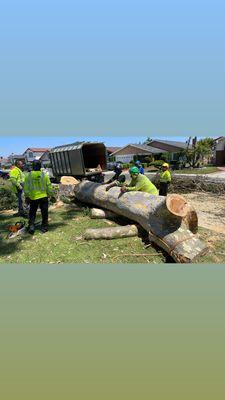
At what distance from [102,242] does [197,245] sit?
1.95 meters

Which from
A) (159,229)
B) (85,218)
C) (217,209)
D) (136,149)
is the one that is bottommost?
(136,149)

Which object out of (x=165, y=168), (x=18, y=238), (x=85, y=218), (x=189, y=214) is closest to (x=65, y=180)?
(x=165, y=168)

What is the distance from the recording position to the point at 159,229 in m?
6.09

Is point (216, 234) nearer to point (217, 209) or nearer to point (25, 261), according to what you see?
point (217, 209)

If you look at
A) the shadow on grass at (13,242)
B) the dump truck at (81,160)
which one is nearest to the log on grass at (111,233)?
the shadow on grass at (13,242)

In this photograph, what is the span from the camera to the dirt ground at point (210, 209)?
8344 mm

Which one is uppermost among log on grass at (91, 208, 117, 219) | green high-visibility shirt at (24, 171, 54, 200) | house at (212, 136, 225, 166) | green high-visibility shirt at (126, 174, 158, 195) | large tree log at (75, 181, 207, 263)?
green high-visibility shirt at (24, 171, 54, 200)

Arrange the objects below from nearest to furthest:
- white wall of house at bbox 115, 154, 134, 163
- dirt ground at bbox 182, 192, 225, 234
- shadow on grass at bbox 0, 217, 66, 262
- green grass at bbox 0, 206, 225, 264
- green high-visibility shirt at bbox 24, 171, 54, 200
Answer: green grass at bbox 0, 206, 225, 264 → shadow on grass at bbox 0, 217, 66, 262 → green high-visibility shirt at bbox 24, 171, 54, 200 → dirt ground at bbox 182, 192, 225, 234 → white wall of house at bbox 115, 154, 134, 163

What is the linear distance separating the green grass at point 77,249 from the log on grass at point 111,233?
12 centimetres

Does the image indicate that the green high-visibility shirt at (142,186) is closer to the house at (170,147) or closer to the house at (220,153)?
the house at (220,153)

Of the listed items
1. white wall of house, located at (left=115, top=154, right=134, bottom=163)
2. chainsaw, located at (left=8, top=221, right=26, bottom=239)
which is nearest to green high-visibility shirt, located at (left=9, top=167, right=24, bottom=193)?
chainsaw, located at (left=8, top=221, right=26, bottom=239)

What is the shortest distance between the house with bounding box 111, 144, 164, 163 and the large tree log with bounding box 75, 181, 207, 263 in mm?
40952

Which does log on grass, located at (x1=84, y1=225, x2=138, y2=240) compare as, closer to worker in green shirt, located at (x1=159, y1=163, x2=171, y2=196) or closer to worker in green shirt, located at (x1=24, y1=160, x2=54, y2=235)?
worker in green shirt, located at (x1=24, y1=160, x2=54, y2=235)

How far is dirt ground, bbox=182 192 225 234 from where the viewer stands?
834 cm
